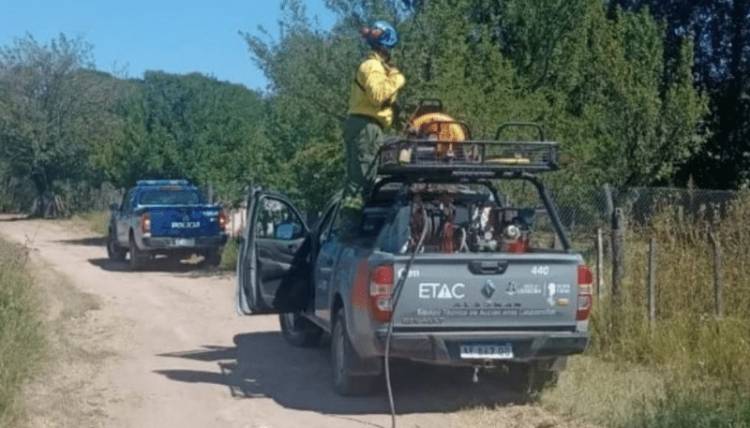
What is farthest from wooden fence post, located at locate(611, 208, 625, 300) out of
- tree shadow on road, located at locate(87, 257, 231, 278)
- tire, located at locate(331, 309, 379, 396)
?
tree shadow on road, located at locate(87, 257, 231, 278)

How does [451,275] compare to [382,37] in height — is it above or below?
below

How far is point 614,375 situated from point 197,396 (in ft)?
12.4

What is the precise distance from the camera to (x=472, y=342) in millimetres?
10000

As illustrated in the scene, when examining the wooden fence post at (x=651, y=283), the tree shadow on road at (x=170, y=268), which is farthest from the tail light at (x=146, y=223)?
the wooden fence post at (x=651, y=283)

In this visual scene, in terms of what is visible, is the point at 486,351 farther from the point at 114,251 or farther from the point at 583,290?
the point at 114,251

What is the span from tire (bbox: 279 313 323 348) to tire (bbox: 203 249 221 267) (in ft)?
35.7

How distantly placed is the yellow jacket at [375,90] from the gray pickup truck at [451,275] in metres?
0.63

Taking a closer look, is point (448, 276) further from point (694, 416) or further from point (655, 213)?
point (655, 213)

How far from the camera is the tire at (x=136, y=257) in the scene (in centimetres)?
2473

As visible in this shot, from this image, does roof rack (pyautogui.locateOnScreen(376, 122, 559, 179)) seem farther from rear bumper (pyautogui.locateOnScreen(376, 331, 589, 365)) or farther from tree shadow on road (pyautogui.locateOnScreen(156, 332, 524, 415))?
tree shadow on road (pyautogui.locateOnScreen(156, 332, 524, 415))

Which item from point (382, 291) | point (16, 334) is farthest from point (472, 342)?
point (16, 334)

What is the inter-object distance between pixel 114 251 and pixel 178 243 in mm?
3729

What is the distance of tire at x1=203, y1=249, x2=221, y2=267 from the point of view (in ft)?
81.7

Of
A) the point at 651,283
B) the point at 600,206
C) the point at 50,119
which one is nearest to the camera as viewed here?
the point at 651,283
